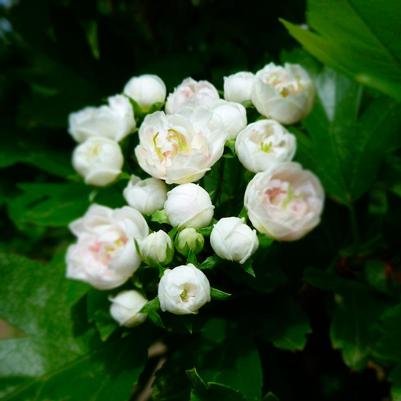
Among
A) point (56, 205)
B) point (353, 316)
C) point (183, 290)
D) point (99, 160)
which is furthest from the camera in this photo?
point (56, 205)

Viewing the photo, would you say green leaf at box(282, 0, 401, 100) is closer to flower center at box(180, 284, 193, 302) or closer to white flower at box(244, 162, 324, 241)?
white flower at box(244, 162, 324, 241)

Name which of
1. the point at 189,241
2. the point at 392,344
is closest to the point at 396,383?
the point at 392,344

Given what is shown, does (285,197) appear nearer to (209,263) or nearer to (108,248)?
(209,263)

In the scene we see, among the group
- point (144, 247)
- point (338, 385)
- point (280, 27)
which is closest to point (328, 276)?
point (144, 247)

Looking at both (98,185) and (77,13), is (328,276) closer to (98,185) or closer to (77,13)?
(98,185)

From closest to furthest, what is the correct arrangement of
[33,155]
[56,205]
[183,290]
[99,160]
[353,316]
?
[183,290] → [99,160] → [353,316] → [56,205] → [33,155]
